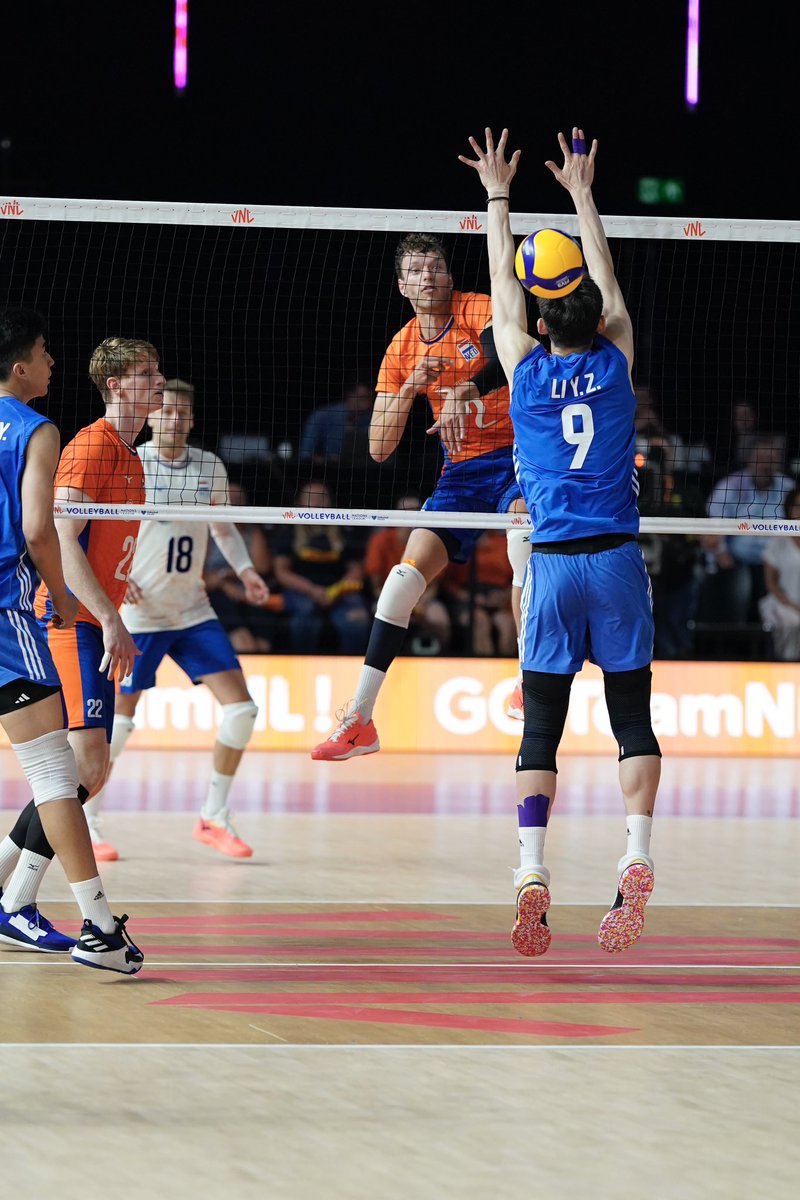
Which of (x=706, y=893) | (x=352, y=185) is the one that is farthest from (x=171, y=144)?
(x=706, y=893)

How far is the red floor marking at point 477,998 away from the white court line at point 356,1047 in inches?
20.7

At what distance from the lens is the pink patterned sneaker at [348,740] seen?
7.12 meters

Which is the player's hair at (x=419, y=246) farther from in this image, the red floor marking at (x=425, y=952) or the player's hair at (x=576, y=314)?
the red floor marking at (x=425, y=952)

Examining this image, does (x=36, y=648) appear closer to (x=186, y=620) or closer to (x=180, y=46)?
(x=186, y=620)

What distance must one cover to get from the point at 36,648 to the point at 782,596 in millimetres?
10750

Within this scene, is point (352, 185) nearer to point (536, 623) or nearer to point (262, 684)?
point (262, 684)

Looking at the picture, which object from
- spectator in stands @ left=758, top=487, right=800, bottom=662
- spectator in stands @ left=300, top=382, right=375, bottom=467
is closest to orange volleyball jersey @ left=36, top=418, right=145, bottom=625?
spectator in stands @ left=300, top=382, right=375, bottom=467

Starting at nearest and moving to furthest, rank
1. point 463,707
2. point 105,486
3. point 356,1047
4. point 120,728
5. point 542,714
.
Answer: point 356,1047
point 542,714
point 105,486
point 120,728
point 463,707

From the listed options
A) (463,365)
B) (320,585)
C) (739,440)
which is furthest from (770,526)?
(739,440)

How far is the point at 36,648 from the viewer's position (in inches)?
213

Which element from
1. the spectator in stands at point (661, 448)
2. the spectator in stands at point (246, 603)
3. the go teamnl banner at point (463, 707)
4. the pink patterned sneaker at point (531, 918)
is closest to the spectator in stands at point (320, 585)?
the spectator in stands at point (246, 603)

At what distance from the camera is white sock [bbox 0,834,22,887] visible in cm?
611

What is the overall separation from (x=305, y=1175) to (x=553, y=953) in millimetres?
2772

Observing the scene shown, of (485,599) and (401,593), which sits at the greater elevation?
(485,599)
